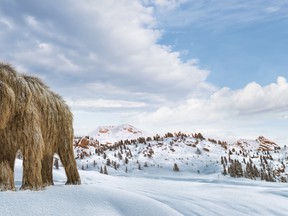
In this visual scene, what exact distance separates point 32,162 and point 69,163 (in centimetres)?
155

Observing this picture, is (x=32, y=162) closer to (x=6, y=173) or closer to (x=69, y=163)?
(x=6, y=173)

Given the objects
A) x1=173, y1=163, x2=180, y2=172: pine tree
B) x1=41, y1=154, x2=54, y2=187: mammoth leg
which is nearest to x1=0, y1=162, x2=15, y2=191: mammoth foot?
x1=41, y1=154, x2=54, y2=187: mammoth leg

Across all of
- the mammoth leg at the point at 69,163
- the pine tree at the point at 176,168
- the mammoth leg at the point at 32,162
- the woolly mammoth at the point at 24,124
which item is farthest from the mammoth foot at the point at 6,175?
the pine tree at the point at 176,168

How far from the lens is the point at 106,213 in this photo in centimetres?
405

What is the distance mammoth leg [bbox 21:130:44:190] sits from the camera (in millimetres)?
5303

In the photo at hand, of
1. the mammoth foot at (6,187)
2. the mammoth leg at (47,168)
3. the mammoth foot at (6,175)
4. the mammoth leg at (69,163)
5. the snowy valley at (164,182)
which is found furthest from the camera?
the mammoth leg at (69,163)

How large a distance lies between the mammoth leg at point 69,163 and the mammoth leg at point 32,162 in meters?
1.28

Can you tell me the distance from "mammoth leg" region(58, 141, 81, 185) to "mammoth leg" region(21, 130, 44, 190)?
128 cm

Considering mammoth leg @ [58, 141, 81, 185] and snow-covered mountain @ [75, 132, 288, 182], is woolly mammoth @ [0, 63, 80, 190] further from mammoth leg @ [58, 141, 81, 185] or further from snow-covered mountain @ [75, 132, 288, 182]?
snow-covered mountain @ [75, 132, 288, 182]

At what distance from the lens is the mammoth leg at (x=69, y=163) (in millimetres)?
6840

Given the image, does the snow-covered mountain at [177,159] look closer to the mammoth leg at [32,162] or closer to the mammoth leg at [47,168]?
the mammoth leg at [47,168]

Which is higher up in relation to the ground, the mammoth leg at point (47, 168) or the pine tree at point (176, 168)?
the mammoth leg at point (47, 168)

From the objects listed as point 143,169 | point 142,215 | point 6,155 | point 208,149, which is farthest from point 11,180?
point 208,149

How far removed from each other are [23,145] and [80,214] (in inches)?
84.6
